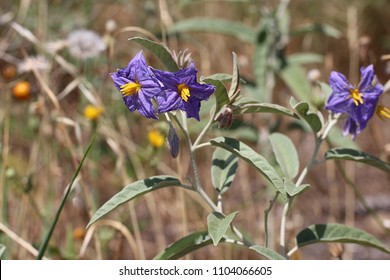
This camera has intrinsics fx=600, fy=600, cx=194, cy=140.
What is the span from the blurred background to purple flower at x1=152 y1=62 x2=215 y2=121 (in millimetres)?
491

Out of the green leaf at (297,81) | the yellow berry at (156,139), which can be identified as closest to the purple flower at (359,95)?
the green leaf at (297,81)

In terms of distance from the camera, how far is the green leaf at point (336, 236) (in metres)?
1.11

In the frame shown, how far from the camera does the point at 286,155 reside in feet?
3.99

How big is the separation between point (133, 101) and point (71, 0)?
2233 millimetres

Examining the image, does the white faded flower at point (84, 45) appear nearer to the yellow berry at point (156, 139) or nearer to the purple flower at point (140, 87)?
the yellow berry at point (156, 139)

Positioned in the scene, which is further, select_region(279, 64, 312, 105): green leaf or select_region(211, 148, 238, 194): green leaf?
select_region(279, 64, 312, 105): green leaf

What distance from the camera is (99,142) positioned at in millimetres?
2340

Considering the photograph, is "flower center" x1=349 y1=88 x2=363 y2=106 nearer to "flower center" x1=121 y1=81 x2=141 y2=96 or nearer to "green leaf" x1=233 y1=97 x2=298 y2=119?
"green leaf" x1=233 y1=97 x2=298 y2=119

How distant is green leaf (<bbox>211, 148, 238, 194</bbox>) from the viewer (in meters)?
1.12

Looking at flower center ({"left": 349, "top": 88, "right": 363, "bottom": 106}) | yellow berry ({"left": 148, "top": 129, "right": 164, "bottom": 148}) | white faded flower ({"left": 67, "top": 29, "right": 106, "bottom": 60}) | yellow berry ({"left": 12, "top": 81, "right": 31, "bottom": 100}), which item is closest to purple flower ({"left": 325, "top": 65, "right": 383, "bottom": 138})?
flower center ({"left": 349, "top": 88, "right": 363, "bottom": 106})

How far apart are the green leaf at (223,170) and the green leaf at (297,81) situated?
0.68m

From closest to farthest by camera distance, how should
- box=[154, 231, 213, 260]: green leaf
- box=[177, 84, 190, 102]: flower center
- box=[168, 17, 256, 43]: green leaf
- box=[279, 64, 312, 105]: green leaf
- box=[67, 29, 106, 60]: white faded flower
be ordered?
1. box=[177, 84, 190, 102]: flower center
2. box=[154, 231, 213, 260]: green leaf
3. box=[279, 64, 312, 105]: green leaf
4. box=[168, 17, 256, 43]: green leaf
5. box=[67, 29, 106, 60]: white faded flower

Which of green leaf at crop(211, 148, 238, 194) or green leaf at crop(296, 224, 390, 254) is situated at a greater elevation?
green leaf at crop(211, 148, 238, 194)
